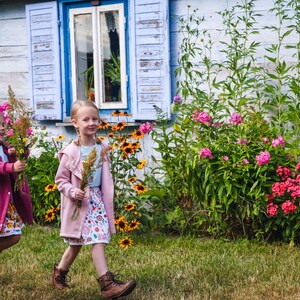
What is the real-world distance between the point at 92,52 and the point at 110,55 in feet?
0.88

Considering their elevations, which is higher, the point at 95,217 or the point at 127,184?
the point at 95,217

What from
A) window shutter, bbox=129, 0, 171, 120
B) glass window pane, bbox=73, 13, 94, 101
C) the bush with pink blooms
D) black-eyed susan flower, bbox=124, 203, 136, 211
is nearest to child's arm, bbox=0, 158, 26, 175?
black-eyed susan flower, bbox=124, 203, 136, 211

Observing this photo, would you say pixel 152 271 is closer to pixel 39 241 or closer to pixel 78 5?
pixel 39 241

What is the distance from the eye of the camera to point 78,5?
8203 mm

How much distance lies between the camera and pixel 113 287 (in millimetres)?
4547

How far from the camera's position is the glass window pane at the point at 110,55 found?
803 cm

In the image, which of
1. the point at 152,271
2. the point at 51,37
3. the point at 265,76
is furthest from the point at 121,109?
the point at 152,271

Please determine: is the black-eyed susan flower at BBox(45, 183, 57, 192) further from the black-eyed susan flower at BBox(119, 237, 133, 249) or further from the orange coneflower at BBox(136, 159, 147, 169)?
the black-eyed susan flower at BBox(119, 237, 133, 249)

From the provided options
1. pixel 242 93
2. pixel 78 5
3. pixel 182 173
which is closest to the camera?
pixel 182 173

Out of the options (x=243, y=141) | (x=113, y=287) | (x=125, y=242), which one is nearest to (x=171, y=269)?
(x=125, y=242)

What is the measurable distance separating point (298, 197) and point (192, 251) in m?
1.04

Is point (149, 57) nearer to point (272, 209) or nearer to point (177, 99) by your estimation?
point (177, 99)

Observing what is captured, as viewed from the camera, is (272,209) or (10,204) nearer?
(10,204)

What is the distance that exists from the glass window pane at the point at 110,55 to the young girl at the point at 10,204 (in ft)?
10.8
